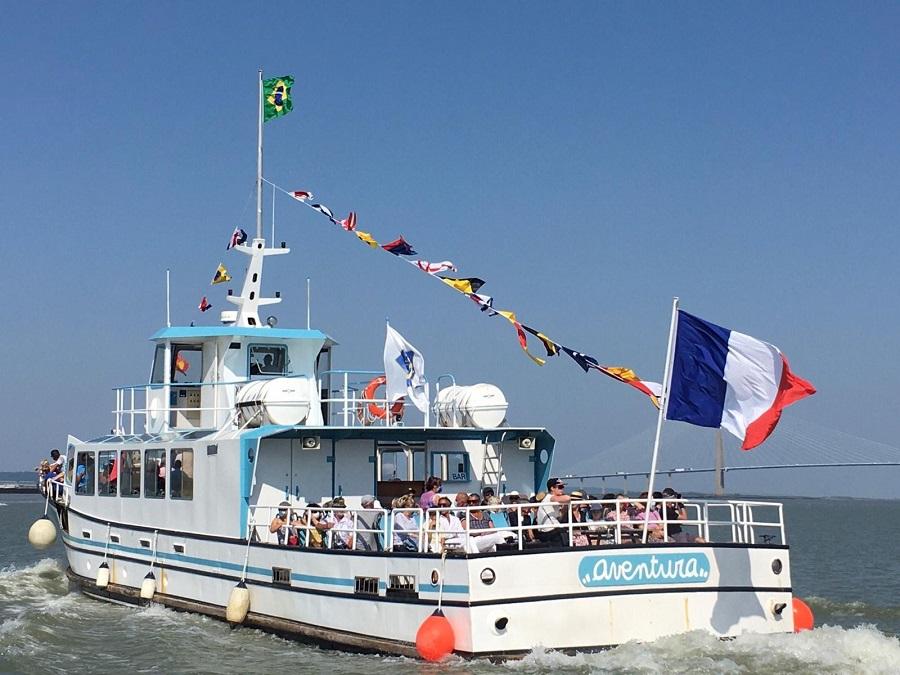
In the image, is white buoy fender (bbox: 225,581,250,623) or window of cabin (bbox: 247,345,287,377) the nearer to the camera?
white buoy fender (bbox: 225,581,250,623)

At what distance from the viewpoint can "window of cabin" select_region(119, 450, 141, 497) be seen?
73.7 feet

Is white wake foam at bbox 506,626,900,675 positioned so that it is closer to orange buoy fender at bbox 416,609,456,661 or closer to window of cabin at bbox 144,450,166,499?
orange buoy fender at bbox 416,609,456,661

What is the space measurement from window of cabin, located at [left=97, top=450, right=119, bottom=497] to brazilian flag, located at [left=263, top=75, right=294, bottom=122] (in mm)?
7976

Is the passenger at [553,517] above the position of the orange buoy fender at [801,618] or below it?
above

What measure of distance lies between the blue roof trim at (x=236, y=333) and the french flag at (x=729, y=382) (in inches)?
354

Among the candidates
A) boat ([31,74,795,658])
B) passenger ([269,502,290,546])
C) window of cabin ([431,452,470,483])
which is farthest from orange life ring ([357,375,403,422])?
passenger ([269,502,290,546])

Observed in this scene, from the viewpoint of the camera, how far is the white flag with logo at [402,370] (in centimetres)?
2034

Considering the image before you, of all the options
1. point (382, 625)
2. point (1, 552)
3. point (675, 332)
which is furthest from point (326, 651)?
point (1, 552)

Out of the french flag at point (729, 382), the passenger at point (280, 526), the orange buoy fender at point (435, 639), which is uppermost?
the french flag at point (729, 382)

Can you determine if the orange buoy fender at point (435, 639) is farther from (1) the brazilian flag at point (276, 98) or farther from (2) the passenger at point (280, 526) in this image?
(1) the brazilian flag at point (276, 98)

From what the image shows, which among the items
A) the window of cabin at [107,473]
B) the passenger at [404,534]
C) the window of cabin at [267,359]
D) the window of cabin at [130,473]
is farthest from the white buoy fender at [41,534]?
the passenger at [404,534]

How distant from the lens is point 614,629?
15117 mm

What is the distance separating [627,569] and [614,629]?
31.6 inches

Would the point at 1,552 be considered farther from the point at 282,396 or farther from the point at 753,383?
the point at 753,383
